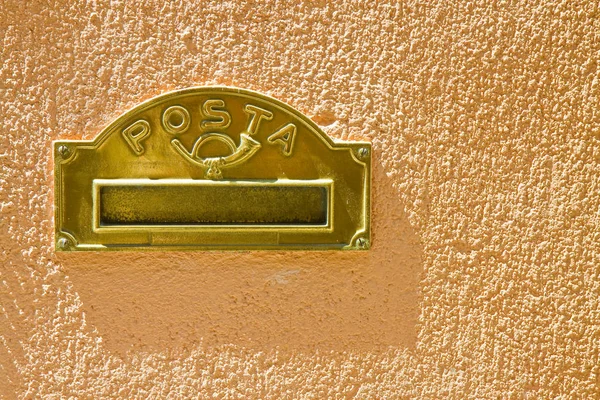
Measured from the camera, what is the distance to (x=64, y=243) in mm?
1011

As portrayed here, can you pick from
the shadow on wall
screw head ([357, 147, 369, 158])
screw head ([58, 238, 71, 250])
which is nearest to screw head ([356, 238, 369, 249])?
the shadow on wall

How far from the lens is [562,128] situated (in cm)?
109

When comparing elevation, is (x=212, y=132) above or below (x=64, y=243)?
above

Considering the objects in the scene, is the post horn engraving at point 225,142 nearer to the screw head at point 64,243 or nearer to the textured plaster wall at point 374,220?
the textured plaster wall at point 374,220

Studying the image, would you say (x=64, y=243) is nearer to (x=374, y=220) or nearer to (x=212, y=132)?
(x=212, y=132)

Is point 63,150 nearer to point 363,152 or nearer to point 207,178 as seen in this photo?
point 207,178

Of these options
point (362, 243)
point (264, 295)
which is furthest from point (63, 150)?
point (362, 243)

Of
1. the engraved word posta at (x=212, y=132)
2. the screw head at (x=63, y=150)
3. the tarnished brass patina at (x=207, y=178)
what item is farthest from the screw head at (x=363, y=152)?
the screw head at (x=63, y=150)

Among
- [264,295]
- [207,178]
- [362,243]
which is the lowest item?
[264,295]

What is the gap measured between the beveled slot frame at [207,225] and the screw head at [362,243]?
0.19 feet

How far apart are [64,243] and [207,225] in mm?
261

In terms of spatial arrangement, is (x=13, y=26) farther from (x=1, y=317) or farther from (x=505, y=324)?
(x=505, y=324)

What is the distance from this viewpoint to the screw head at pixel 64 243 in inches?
39.8

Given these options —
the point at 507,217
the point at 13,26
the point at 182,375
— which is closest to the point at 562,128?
the point at 507,217
